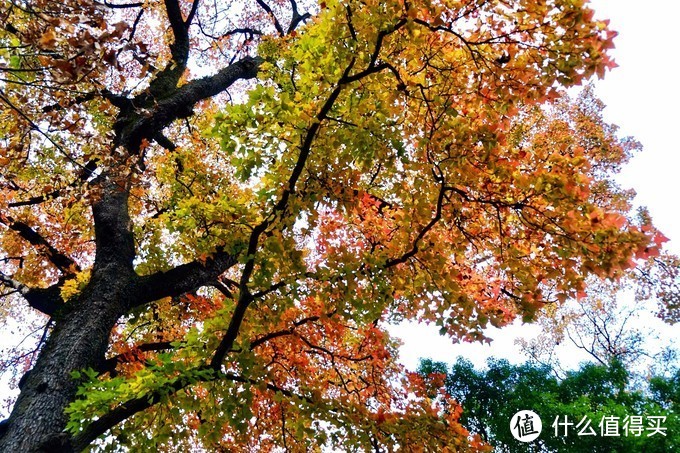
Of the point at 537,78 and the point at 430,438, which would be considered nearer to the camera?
the point at 537,78

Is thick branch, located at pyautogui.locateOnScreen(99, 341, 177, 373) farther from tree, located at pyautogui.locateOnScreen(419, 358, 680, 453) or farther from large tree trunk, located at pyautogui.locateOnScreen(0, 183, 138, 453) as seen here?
tree, located at pyautogui.locateOnScreen(419, 358, 680, 453)

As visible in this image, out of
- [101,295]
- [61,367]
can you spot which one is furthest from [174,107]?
[61,367]

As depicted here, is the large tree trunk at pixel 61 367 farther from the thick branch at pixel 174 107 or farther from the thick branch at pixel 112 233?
the thick branch at pixel 174 107

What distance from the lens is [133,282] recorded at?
5352 mm

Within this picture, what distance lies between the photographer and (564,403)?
1037 centimetres

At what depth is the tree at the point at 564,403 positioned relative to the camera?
868 centimetres

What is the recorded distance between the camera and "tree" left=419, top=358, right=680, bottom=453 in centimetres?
868

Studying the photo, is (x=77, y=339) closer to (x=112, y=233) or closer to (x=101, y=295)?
(x=101, y=295)

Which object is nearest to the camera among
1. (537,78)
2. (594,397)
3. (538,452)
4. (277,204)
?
(537,78)

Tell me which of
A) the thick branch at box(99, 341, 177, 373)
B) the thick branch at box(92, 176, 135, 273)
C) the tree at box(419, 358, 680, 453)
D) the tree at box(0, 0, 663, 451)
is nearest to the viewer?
the tree at box(0, 0, 663, 451)

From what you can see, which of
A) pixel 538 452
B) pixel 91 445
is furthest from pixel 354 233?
pixel 538 452

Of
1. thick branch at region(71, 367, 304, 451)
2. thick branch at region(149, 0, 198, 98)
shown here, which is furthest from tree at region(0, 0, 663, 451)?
thick branch at region(149, 0, 198, 98)

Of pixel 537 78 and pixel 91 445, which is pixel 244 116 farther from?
pixel 91 445

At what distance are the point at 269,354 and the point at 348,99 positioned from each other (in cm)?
355
